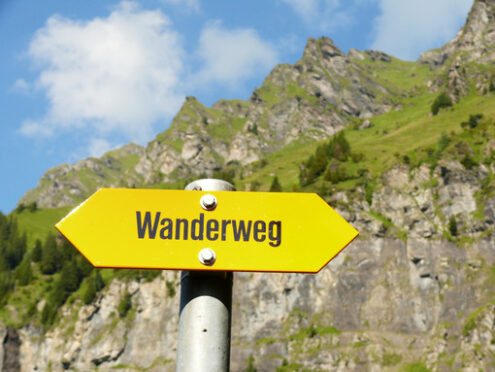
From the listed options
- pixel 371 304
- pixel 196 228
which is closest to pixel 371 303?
pixel 371 304

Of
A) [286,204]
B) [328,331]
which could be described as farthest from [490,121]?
[286,204]

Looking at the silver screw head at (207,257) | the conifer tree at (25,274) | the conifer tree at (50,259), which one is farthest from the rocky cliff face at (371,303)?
the silver screw head at (207,257)

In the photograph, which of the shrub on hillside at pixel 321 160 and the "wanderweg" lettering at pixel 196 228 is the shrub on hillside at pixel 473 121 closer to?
the shrub on hillside at pixel 321 160

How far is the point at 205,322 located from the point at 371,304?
92331 millimetres

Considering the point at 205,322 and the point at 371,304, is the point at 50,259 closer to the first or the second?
the point at 371,304

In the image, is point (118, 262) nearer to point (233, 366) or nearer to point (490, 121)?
point (233, 366)

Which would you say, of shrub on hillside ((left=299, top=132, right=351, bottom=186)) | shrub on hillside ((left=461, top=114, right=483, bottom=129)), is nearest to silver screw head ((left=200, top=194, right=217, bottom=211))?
shrub on hillside ((left=299, top=132, right=351, bottom=186))

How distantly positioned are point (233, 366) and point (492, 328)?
143 ft

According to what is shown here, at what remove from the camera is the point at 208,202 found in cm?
326

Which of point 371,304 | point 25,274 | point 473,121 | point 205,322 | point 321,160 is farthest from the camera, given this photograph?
point 25,274

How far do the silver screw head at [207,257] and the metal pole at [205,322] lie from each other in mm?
91

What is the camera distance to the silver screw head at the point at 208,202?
3262mm

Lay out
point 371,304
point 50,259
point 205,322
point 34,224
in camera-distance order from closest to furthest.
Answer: point 205,322, point 371,304, point 50,259, point 34,224

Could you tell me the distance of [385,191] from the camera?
107 meters
